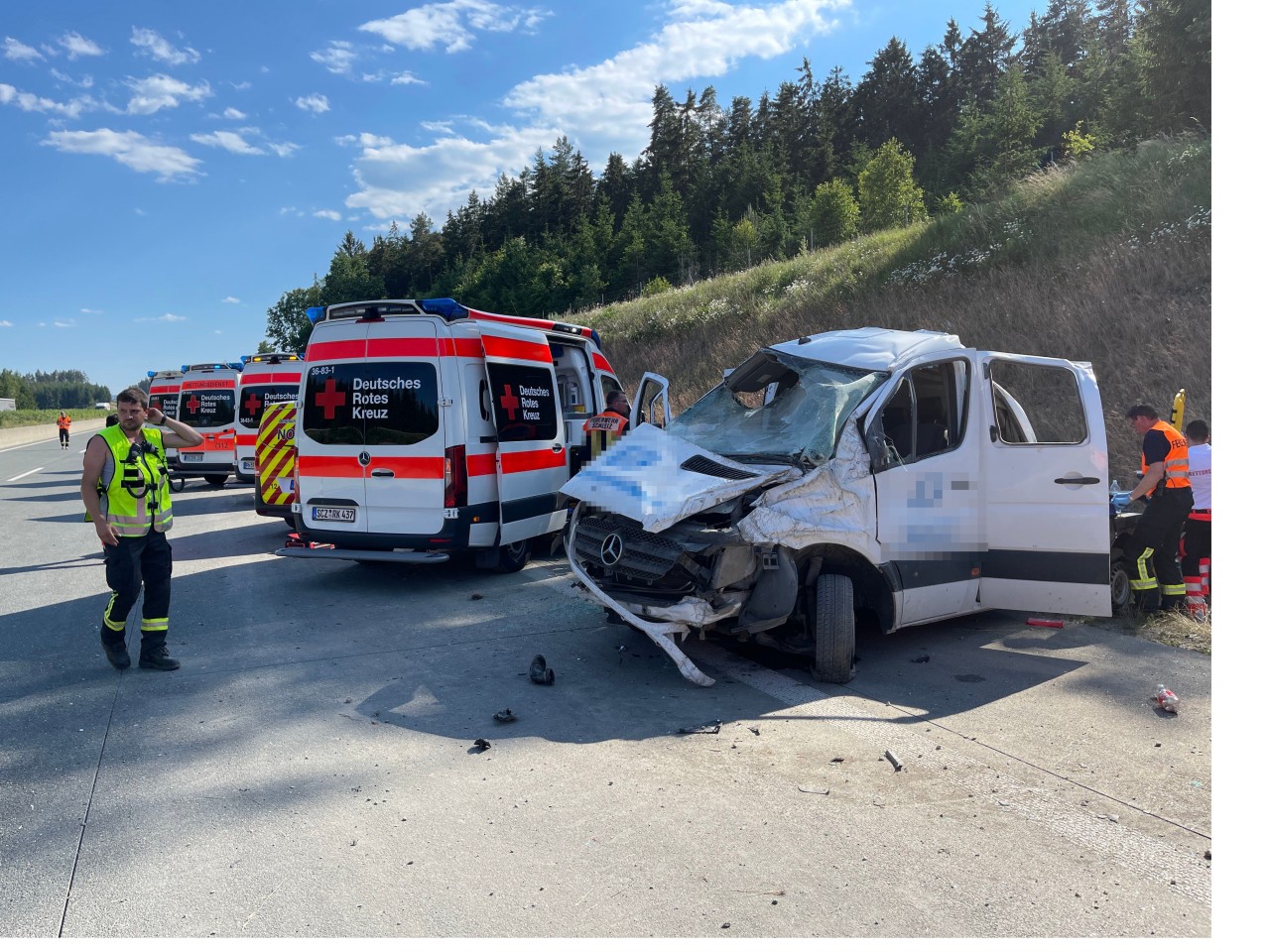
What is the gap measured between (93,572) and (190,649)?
3.99 metres

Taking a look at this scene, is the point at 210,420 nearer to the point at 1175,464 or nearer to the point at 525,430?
the point at 525,430

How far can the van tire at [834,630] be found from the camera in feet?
17.4

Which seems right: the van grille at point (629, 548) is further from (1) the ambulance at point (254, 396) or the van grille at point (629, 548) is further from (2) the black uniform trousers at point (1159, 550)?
(1) the ambulance at point (254, 396)

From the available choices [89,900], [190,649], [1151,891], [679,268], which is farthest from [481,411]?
[679,268]

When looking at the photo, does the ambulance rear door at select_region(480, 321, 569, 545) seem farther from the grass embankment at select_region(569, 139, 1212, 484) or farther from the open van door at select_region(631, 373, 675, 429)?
the grass embankment at select_region(569, 139, 1212, 484)

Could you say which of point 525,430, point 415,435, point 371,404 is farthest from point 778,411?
point 371,404

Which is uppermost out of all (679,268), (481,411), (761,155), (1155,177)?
(761,155)

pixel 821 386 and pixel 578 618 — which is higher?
pixel 821 386

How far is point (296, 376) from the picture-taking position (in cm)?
1686

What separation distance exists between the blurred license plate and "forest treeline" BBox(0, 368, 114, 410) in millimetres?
171712

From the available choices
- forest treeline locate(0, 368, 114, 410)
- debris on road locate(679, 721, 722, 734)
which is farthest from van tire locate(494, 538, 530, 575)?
forest treeline locate(0, 368, 114, 410)

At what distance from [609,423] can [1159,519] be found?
4.90 m

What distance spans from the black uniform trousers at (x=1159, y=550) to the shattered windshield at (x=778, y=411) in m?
2.76

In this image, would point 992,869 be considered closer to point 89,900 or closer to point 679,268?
point 89,900
